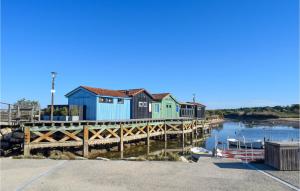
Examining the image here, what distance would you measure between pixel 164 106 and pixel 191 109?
12993mm

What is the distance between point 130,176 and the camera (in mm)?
9367

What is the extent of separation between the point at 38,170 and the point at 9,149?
35.0 ft

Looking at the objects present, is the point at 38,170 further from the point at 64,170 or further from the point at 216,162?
the point at 216,162

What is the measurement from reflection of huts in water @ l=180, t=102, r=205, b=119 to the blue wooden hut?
20552 mm

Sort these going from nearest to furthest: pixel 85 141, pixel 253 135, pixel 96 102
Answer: pixel 85 141
pixel 96 102
pixel 253 135

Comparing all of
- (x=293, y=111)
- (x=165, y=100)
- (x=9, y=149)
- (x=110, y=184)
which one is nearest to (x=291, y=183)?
(x=110, y=184)

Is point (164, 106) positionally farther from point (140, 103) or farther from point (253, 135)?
point (253, 135)

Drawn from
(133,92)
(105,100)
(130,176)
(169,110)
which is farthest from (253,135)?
(130,176)

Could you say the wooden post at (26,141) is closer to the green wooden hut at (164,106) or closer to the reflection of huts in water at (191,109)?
the green wooden hut at (164,106)

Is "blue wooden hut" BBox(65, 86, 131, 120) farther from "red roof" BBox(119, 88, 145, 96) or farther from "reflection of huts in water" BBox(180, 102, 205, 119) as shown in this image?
"reflection of huts in water" BBox(180, 102, 205, 119)

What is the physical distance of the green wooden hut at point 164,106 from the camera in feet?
126

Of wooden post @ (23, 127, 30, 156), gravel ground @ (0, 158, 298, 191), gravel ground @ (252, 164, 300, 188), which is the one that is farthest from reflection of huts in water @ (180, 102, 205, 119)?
gravel ground @ (252, 164, 300, 188)

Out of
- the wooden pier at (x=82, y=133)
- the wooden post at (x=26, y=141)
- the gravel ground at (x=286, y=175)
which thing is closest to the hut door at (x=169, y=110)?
the wooden pier at (x=82, y=133)

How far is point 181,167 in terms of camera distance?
36.1ft
